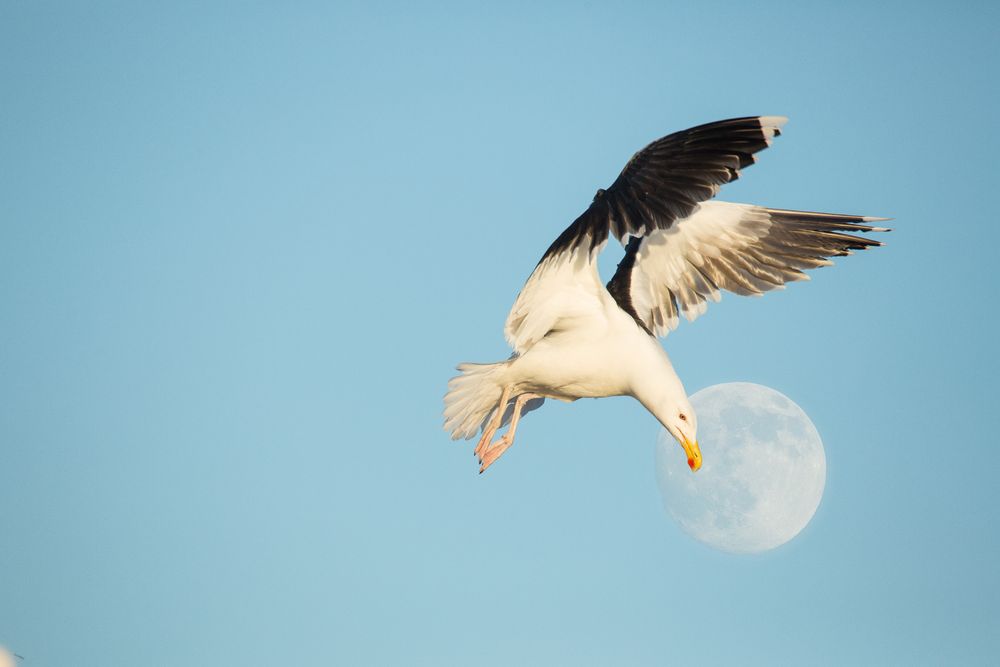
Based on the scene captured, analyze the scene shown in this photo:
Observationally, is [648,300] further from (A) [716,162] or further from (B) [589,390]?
(A) [716,162]

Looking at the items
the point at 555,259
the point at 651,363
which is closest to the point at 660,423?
the point at 651,363

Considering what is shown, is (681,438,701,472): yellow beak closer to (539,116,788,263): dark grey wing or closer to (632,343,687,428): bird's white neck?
(632,343,687,428): bird's white neck

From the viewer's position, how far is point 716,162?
16.0ft

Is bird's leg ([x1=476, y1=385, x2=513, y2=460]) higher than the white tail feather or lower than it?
lower

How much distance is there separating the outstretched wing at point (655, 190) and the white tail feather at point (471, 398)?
797 mm

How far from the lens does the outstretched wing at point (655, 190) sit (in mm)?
4812

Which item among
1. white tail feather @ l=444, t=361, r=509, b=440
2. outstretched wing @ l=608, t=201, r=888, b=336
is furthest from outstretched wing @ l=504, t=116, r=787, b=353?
outstretched wing @ l=608, t=201, r=888, b=336

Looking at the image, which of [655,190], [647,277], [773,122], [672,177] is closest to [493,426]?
[647,277]

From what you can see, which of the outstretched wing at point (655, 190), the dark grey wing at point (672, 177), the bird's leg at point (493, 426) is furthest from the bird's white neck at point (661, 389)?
the dark grey wing at point (672, 177)

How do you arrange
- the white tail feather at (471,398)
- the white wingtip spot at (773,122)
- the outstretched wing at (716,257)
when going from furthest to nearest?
the outstretched wing at (716,257) < the white tail feather at (471,398) < the white wingtip spot at (773,122)

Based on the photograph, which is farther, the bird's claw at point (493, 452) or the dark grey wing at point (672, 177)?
the bird's claw at point (493, 452)

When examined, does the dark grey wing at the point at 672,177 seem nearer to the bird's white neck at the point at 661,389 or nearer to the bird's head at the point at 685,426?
the bird's white neck at the point at 661,389

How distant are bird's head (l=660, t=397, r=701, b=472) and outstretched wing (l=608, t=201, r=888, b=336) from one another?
80 centimetres

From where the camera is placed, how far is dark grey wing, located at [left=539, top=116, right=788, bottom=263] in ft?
15.7
